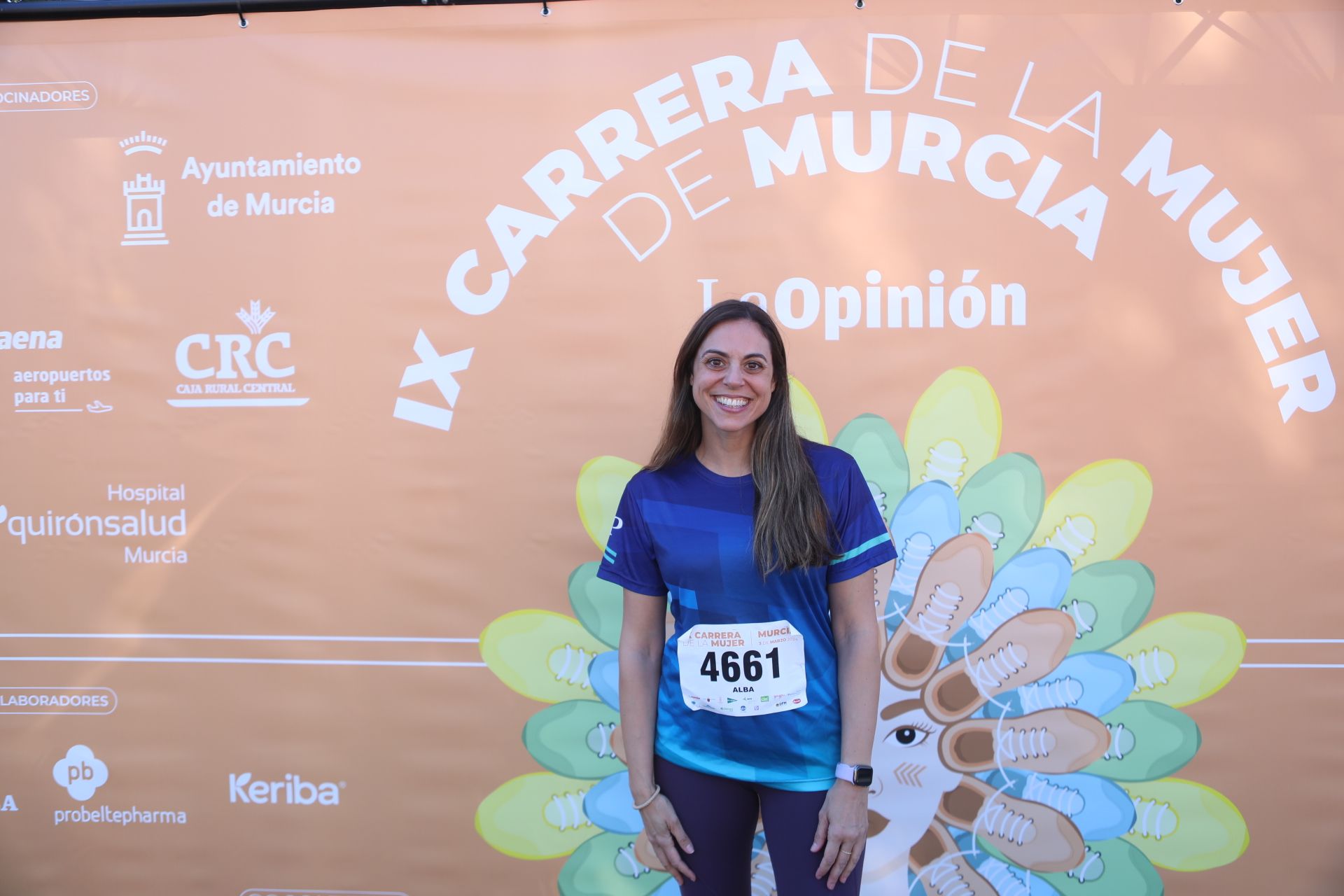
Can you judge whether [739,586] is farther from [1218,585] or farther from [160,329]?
[160,329]

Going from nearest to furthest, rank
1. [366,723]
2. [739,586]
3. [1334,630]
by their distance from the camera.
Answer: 1. [739,586]
2. [1334,630]
3. [366,723]

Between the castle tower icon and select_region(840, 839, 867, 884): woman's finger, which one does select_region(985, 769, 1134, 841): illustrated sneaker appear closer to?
select_region(840, 839, 867, 884): woman's finger

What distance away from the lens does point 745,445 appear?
1.80 meters

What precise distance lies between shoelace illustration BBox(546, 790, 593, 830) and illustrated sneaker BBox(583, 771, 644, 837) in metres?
0.01

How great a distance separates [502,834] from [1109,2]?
2821 millimetres

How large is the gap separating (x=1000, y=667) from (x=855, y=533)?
962mm

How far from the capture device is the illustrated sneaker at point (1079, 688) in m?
2.39

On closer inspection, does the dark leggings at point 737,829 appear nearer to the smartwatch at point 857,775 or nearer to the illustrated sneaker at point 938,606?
the smartwatch at point 857,775

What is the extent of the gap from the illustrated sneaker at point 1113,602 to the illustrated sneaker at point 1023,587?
3.0 inches

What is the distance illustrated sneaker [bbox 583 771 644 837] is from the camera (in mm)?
2463

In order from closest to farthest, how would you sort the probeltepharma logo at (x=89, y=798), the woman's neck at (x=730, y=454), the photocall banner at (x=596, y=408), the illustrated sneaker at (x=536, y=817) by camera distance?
the woman's neck at (x=730, y=454), the photocall banner at (x=596, y=408), the illustrated sneaker at (x=536, y=817), the probeltepharma logo at (x=89, y=798)

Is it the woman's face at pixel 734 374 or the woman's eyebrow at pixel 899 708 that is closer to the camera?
the woman's face at pixel 734 374

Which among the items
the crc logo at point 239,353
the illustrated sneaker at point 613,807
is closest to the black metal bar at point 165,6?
the crc logo at point 239,353

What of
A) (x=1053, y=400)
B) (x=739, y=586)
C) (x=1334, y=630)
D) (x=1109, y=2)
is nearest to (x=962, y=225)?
(x=1053, y=400)
